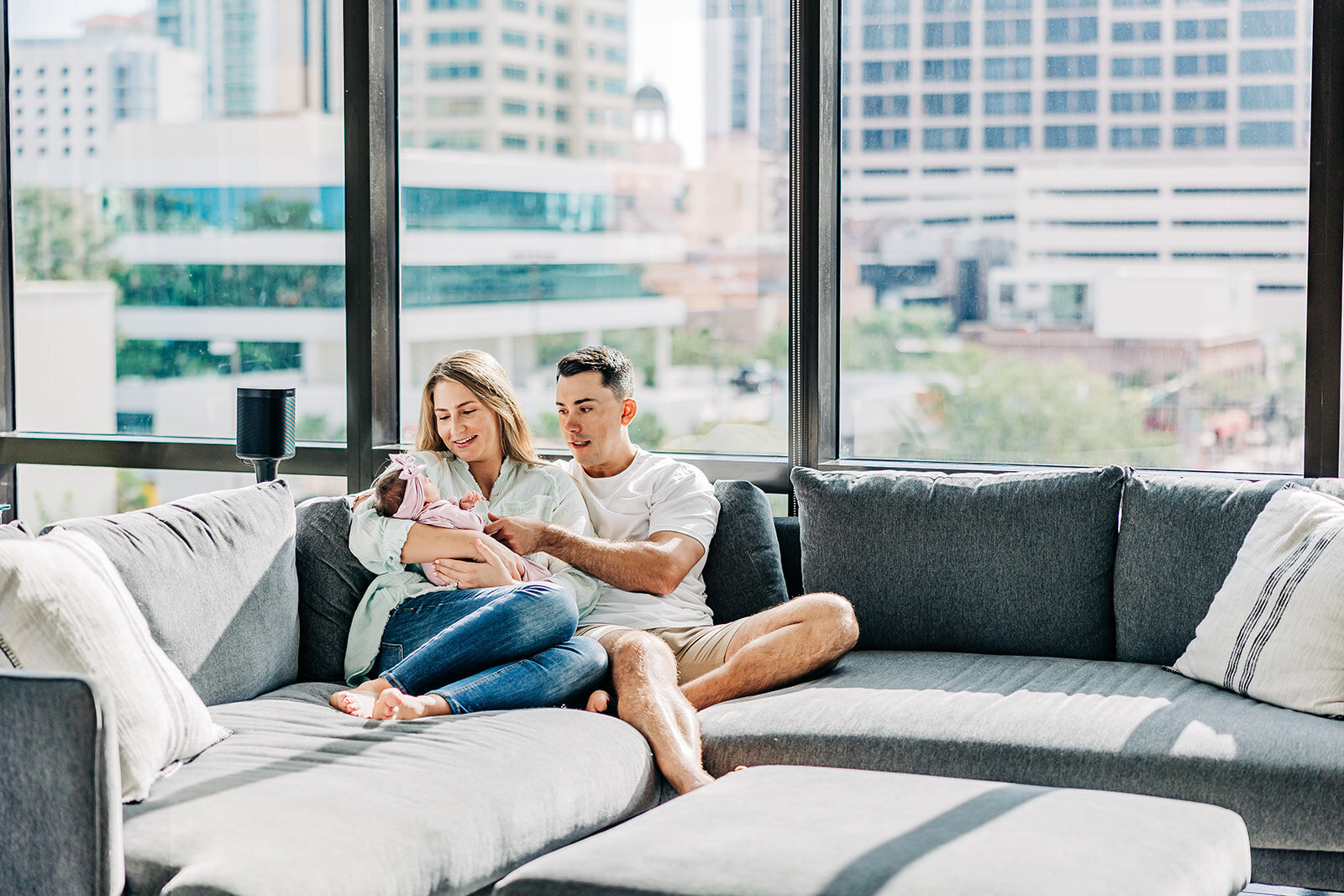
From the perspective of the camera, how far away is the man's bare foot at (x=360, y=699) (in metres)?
2.61

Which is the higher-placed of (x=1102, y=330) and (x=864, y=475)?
(x=1102, y=330)

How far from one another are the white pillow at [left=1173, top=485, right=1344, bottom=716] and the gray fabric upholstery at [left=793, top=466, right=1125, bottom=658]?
0.97 ft

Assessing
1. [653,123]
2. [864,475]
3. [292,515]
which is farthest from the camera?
[653,123]

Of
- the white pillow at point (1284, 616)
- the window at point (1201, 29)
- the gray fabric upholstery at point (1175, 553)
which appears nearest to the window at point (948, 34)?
the window at point (1201, 29)

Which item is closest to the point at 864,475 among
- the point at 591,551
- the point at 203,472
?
the point at 591,551

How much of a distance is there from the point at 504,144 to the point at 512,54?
Result: 0.28m

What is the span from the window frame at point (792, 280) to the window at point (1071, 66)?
545 millimetres

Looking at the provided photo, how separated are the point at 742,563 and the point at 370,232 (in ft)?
5.19

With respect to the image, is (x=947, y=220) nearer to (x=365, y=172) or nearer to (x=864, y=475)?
(x=864, y=475)

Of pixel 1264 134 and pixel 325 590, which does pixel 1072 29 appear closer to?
pixel 1264 134

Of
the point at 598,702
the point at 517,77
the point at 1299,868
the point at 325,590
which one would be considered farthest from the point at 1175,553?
the point at 517,77

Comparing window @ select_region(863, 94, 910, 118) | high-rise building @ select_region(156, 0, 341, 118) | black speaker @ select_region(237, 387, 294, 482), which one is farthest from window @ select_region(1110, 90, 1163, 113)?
black speaker @ select_region(237, 387, 294, 482)

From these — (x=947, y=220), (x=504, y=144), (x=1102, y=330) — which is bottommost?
(x=1102, y=330)

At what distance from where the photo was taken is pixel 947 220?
12.1 ft
